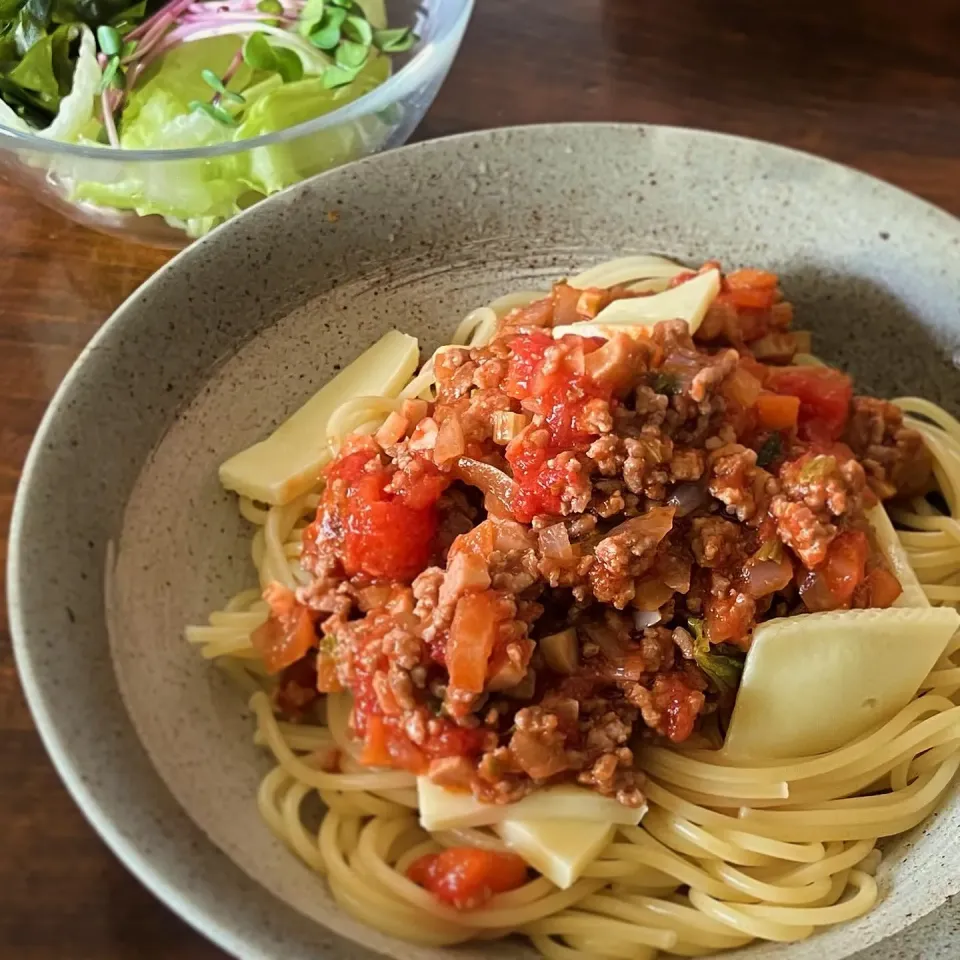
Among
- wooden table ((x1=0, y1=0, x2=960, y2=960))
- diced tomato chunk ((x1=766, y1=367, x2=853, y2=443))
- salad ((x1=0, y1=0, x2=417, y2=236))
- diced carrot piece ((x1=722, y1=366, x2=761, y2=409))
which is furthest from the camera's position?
wooden table ((x1=0, y1=0, x2=960, y2=960))

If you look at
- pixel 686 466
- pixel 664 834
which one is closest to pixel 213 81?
pixel 686 466

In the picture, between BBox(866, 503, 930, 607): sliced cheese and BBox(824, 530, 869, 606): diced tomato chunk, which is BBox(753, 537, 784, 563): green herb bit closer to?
BBox(824, 530, 869, 606): diced tomato chunk

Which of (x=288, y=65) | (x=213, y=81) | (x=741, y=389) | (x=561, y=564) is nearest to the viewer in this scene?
(x=561, y=564)

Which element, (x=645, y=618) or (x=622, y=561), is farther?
(x=645, y=618)

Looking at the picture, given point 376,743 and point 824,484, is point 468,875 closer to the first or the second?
point 376,743

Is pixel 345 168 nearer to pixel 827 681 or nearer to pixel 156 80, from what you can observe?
pixel 156 80

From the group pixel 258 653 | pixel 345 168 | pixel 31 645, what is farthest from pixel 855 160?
pixel 31 645

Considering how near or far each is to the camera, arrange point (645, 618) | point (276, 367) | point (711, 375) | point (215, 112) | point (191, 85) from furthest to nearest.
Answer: point (191, 85), point (215, 112), point (276, 367), point (711, 375), point (645, 618)

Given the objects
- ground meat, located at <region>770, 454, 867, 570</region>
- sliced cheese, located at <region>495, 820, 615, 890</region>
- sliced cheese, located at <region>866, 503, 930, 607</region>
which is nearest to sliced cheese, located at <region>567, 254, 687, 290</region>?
ground meat, located at <region>770, 454, 867, 570</region>
